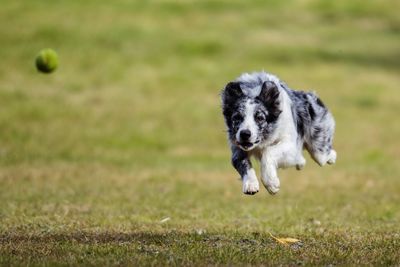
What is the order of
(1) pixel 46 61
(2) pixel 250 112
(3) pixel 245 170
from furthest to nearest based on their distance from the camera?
1. (1) pixel 46 61
2. (3) pixel 245 170
3. (2) pixel 250 112

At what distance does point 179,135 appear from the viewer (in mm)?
25844

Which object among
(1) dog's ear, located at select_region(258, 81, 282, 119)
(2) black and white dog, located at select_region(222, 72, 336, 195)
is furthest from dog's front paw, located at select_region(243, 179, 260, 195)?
(1) dog's ear, located at select_region(258, 81, 282, 119)

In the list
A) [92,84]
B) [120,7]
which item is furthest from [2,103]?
[120,7]

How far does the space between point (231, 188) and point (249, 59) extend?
16.3m

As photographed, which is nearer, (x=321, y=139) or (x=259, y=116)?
(x=259, y=116)

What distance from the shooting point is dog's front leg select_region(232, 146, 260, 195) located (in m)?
9.17

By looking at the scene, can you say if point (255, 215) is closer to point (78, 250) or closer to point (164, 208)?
point (164, 208)

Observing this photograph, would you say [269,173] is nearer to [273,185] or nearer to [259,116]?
[273,185]

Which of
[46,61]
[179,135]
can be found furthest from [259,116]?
[179,135]

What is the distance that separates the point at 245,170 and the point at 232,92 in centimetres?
92

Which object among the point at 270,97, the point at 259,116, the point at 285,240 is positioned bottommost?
the point at 285,240

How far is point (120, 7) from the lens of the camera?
38.9 meters

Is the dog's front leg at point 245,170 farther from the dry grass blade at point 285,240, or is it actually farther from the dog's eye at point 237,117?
the dry grass blade at point 285,240

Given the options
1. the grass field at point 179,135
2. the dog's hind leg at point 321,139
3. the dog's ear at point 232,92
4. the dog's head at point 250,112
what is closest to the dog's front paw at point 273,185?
the dog's head at point 250,112
